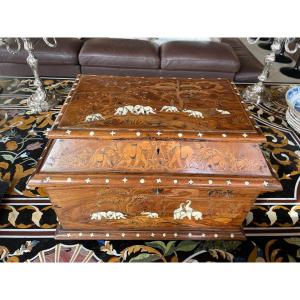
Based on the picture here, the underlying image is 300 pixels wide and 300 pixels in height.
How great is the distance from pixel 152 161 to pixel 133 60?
5.04 feet

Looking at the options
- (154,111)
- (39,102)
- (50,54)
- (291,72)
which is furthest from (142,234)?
(291,72)

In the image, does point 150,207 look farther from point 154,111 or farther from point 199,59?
point 199,59

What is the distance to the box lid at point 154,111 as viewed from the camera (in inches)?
40.4

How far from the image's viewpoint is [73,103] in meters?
1.17

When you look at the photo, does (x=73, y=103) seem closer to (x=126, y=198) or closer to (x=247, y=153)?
(x=126, y=198)

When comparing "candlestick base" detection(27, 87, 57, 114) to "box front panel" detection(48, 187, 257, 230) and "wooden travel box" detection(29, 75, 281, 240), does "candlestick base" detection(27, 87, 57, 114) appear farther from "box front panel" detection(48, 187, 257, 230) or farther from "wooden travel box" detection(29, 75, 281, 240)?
"box front panel" detection(48, 187, 257, 230)

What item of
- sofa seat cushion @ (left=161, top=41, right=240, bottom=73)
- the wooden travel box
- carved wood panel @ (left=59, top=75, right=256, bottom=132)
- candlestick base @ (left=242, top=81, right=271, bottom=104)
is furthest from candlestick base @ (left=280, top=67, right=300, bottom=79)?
the wooden travel box

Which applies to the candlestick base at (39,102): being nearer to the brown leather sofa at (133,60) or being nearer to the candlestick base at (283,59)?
the brown leather sofa at (133,60)

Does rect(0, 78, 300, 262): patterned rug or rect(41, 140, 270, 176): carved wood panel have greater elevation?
rect(41, 140, 270, 176): carved wood panel

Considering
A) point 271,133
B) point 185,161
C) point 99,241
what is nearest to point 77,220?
point 99,241

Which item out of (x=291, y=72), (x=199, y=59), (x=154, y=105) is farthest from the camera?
(x=291, y=72)

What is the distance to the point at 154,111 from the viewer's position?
3.71 feet

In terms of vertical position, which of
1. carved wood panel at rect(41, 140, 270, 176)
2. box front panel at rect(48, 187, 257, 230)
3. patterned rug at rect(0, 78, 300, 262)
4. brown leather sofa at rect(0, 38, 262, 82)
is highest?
brown leather sofa at rect(0, 38, 262, 82)

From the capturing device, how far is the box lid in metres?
1.03
